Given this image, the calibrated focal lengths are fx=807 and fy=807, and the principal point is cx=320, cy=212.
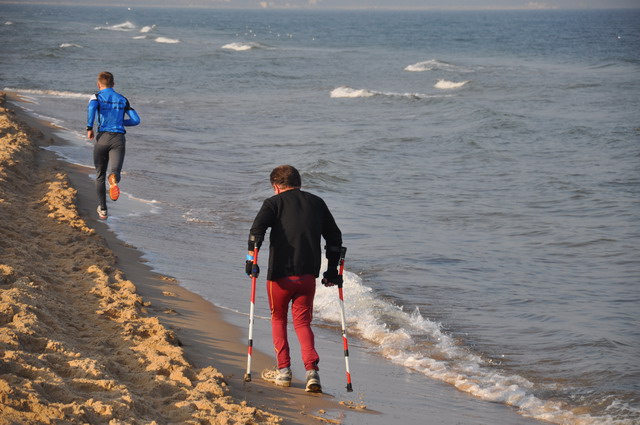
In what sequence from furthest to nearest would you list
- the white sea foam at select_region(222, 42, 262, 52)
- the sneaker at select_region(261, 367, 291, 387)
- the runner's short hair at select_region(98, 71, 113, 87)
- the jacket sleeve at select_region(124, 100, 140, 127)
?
the white sea foam at select_region(222, 42, 262, 52)
the jacket sleeve at select_region(124, 100, 140, 127)
the runner's short hair at select_region(98, 71, 113, 87)
the sneaker at select_region(261, 367, 291, 387)

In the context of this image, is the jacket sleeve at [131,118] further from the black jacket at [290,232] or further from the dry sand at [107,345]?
the black jacket at [290,232]

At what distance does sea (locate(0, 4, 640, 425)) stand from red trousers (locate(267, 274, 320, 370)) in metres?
1.07

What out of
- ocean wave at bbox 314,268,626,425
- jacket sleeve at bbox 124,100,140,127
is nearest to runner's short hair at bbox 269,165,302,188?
ocean wave at bbox 314,268,626,425

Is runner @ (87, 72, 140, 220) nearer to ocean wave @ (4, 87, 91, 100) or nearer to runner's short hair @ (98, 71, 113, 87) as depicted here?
runner's short hair @ (98, 71, 113, 87)

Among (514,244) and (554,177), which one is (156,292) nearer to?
(514,244)

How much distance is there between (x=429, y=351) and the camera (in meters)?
7.65

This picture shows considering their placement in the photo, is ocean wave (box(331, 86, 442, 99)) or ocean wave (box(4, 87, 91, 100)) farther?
ocean wave (box(331, 86, 442, 99))

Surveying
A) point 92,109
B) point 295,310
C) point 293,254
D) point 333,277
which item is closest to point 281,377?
point 295,310

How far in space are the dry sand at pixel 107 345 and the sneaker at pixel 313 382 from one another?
6 cm

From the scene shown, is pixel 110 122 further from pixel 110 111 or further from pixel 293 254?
pixel 293 254

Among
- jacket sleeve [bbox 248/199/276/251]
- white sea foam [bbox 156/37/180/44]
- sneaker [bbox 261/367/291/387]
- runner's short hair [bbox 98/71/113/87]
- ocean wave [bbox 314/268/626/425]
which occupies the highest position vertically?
white sea foam [bbox 156/37/180/44]

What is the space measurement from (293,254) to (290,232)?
0.53ft

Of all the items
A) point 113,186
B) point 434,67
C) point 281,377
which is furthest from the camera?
point 434,67

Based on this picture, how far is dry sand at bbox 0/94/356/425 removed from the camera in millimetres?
4738
